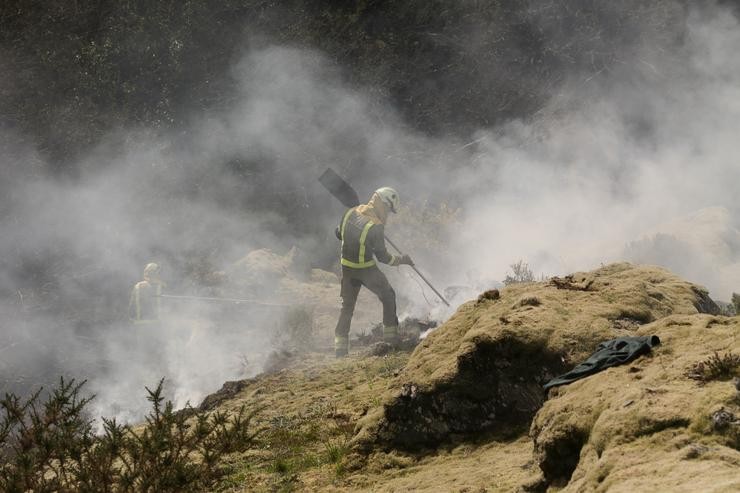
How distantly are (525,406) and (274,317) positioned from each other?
30.0ft

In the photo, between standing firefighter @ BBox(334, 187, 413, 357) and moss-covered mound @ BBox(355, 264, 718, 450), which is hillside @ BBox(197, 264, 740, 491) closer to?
moss-covered mound @ BBox(355, 264, 718, 450)

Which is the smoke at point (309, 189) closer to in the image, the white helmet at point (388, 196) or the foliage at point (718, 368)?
the white helmet at point (388, 196)

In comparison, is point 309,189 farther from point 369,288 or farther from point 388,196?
point 369,288

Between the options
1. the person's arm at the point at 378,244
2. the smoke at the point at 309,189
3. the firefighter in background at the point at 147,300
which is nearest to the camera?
the person's arm at the point at 378,244

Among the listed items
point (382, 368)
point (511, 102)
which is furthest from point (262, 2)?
point (382, 368)

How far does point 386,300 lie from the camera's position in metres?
9.62

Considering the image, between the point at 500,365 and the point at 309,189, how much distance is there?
1209 cm

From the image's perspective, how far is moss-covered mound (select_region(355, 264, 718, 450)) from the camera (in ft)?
14.4

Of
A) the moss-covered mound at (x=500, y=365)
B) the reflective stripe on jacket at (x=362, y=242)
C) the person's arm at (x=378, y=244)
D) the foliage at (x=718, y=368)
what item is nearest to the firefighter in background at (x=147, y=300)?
the reflective stripe on jacket at (x=362, y=242)

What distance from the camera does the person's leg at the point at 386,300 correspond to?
9.52 meters

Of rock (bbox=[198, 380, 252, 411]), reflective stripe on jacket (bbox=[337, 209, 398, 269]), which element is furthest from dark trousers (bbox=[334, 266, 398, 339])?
rock (bbox=[198, 380, 252, 411])

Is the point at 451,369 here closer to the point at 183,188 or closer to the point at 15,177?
the point at 183,188

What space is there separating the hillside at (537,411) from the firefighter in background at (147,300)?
636 centimetres

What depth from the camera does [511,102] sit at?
54.4ft
